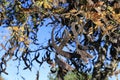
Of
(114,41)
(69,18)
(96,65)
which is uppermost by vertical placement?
(69,18)

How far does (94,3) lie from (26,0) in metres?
1.49

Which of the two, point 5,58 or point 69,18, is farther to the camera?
point 5,58

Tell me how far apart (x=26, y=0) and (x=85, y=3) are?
1.43m

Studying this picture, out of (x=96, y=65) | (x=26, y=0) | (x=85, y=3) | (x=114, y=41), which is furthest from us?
(x=96, y=65)

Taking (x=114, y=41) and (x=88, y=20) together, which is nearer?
(x=88, y=20)

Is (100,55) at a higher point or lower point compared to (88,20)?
lower

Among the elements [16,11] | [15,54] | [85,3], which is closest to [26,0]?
[16,11]

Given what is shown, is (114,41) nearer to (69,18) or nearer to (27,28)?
(69,18)

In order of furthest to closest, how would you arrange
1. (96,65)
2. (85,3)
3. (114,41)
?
(96,65), (114,41), (85,3)

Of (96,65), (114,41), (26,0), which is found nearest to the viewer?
(114,41)

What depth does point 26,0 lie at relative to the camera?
715cm

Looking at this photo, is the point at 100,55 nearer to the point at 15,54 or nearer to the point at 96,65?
the point at 96,65

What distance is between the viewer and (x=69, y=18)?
620 centimetres

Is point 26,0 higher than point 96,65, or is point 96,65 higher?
point 26,0
